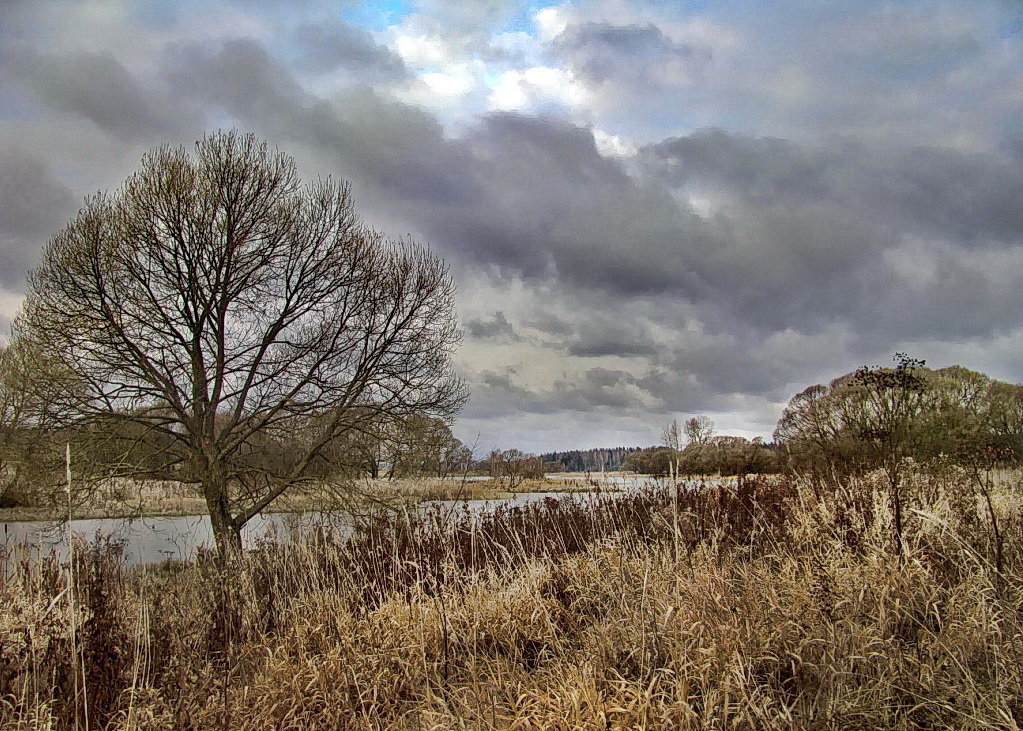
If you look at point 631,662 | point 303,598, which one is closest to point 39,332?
point 303,598

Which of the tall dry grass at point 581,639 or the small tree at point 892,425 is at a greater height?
the small tree at point 892,425

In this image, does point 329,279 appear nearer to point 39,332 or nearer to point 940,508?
point 39,332

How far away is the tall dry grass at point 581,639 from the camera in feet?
11.1

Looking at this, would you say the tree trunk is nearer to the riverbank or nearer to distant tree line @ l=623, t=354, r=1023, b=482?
the riverbank

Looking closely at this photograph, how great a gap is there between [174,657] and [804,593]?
4.47m

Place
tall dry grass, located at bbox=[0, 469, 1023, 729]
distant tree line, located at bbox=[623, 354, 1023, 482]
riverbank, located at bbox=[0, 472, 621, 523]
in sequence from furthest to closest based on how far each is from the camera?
riverbank, located at bbox=[0, 472, 621, 523] → distant tree line, located at bbox=[623, 354, 1023, 482] → tall dry grass, located at bbox=[0, 469, 1023, 729]

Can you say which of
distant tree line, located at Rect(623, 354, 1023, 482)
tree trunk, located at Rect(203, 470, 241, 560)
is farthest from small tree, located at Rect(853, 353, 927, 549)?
tree trunk, located at Rect(203, 470, 241, 560)

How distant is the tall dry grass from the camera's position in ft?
11.1

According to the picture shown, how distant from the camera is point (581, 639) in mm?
4664

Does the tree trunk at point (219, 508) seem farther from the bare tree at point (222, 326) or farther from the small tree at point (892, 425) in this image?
the small tree at point (892, 425)

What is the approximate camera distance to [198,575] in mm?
7539

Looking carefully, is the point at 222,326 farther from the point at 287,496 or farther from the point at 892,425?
the point at 892,425

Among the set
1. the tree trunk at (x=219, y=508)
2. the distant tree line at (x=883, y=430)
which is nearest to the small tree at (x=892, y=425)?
the distant tree line at (x=883, y=430)

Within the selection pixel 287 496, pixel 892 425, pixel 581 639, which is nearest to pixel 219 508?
pixel 287 496
